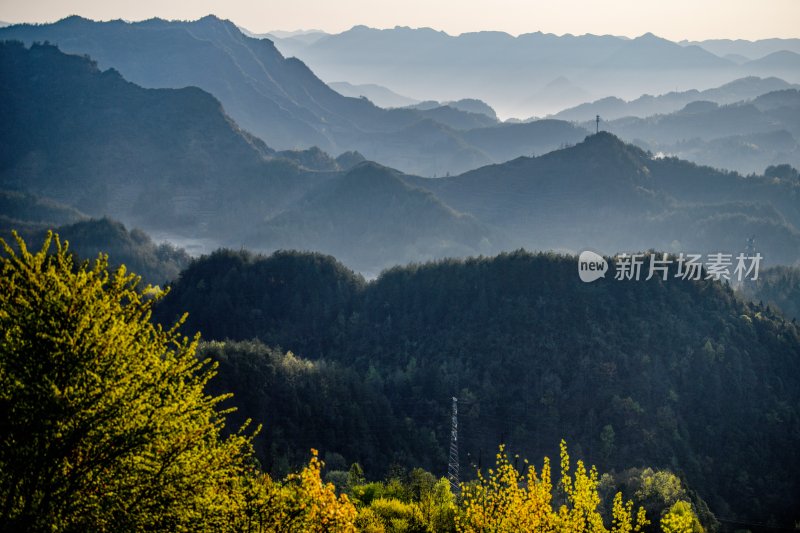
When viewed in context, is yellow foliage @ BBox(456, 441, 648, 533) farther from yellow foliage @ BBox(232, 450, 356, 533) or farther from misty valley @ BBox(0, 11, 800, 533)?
yellow foliage @ BBox(232, 450, 356, 533)

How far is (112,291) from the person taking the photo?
20500mm

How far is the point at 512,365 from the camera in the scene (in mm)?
103812

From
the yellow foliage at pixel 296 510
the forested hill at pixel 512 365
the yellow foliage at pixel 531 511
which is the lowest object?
the yellow foliage at pixel 296 510

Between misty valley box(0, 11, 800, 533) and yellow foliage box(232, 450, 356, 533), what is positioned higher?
misty valley box(0, 11, 800, 533)

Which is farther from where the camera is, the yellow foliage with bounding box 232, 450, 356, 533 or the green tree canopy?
the yellow foliage with bounding box 232, 450, 356, 533

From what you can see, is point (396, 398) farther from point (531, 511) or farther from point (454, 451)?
point (531, 511)

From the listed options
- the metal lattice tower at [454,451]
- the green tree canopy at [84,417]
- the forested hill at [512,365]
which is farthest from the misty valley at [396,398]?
the metal lattice tower at [454,451]

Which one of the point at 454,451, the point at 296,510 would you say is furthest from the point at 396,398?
the point at 296,510

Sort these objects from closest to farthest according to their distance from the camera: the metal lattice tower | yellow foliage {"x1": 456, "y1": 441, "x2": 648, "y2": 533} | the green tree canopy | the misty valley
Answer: the green tree canopy < the misty valley < yellow foliage {"x1": 456, "y1": 441, "x2": 648, "y2": 533} < the metal lattice tower

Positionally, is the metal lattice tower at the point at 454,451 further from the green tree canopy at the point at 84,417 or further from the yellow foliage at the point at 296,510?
the green tree canopy at the point at 84,417

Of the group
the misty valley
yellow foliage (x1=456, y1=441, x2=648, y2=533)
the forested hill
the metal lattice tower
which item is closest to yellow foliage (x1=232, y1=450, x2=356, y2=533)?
the misty valley

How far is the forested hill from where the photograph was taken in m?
82.9

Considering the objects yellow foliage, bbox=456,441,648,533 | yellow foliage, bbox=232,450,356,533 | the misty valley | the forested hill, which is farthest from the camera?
the forested hill

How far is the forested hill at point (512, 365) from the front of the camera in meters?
82.9
